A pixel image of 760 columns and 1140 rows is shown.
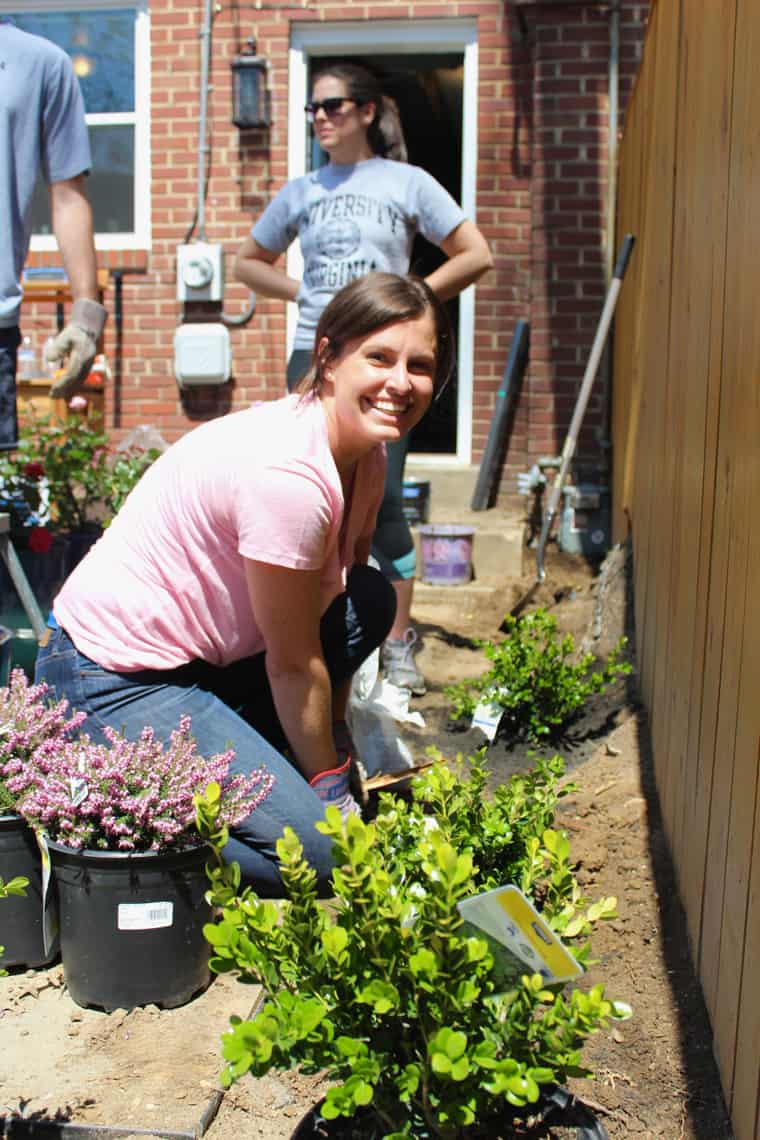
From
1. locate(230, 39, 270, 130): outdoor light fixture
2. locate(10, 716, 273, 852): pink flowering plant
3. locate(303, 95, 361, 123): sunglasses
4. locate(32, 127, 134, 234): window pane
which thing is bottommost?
locate(10, 716, 273, 852): pink flowering plant

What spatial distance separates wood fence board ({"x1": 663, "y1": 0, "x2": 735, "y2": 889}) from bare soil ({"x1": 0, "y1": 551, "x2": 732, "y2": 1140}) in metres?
0.13

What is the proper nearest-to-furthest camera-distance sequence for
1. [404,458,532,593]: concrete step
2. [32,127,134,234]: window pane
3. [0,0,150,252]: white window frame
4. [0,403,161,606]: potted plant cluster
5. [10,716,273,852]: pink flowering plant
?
[10,716,273,852]: pink flowering plant
[0,403,161,606]: potted plant cluster
[404,458,532,593]: concrete step
[0,0,150,252]: white window frame
[32,127,134,234]: window pane

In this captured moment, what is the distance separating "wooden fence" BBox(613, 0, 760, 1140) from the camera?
1.71 metres

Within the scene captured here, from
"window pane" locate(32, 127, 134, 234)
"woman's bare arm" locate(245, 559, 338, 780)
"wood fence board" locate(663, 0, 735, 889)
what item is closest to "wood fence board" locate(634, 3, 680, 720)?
"wood fence board" locate(663, 0, 735, 889)

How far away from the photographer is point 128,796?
6.95 feet

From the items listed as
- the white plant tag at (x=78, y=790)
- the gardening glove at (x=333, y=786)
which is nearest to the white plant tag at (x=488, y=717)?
the gardening glove at (x=333, y=786)

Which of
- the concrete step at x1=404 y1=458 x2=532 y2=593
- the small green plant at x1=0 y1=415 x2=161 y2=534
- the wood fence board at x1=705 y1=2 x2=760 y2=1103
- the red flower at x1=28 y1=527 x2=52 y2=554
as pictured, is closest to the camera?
the wood fence board at x1=705 y1=2 x2=760 y2=1103

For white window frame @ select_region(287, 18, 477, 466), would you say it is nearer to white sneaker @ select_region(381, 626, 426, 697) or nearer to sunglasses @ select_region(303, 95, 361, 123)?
sunglasses @ select_region(303, 95, 361, 123)

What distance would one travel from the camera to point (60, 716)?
2344 mm

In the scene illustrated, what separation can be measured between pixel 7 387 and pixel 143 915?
1881 millimetres

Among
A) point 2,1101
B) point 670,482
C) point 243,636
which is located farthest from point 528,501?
point 2,1101

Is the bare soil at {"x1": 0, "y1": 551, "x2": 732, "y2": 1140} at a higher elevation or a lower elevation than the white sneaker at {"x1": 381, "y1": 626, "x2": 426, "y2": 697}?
lower

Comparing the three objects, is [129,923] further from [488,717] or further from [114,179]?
[114,179]

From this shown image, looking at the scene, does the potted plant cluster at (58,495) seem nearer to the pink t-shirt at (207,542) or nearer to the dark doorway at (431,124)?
the pink t-shirt at (207,542)
